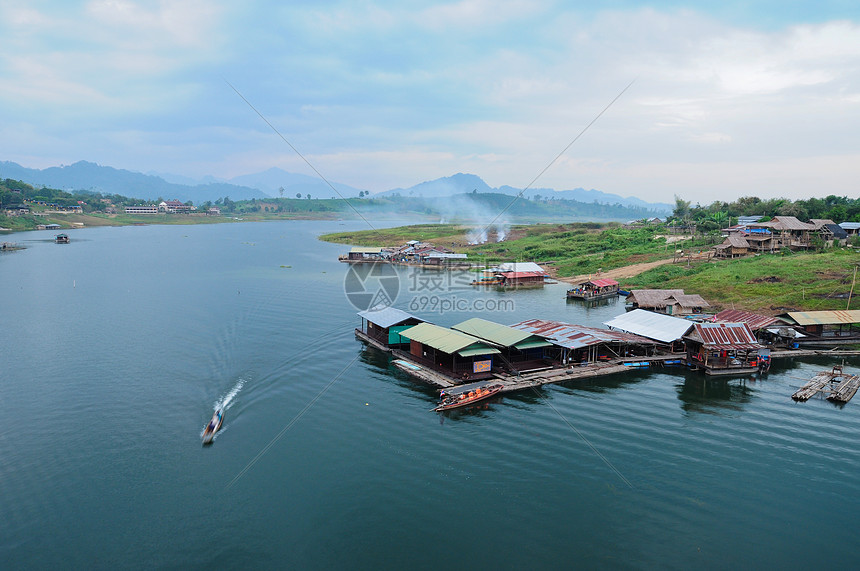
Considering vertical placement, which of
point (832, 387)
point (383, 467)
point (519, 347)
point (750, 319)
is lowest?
point (383, 467)

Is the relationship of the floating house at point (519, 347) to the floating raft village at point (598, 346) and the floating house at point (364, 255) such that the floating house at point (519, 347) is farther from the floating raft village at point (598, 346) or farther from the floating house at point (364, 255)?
the floating house at point (364, 255)

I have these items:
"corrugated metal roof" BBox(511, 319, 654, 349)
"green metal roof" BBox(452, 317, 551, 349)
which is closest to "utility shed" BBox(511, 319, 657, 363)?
"corrugated metal roof" BBox(511, 319, 654, 349)

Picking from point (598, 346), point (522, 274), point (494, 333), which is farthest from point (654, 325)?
point (522, 274)

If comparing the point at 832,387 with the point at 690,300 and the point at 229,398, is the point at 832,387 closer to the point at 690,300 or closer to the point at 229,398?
the point at 690,300

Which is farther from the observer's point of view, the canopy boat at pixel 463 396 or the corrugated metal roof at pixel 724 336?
the corrugated metal roof at pixel 724 336

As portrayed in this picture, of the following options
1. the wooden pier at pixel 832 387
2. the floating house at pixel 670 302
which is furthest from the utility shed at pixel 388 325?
the wooden pier at pixel 832 387

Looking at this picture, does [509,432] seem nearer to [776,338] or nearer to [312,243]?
[776,338]
